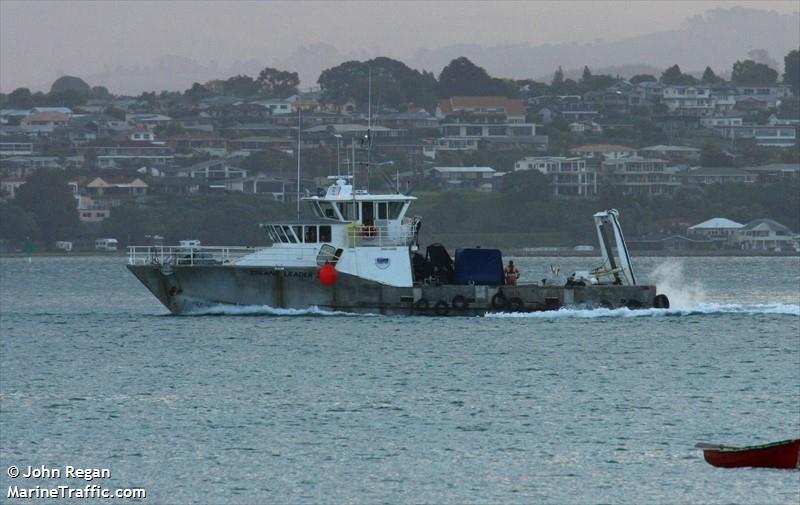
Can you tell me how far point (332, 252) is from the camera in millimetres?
68250

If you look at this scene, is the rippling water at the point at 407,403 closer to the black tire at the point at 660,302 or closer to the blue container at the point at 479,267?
the black tire at the point at 660,302

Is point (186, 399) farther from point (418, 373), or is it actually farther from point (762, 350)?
point (762, 350)

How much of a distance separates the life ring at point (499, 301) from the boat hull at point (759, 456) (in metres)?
28.3

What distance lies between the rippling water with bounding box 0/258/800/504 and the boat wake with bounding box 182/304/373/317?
174 mm

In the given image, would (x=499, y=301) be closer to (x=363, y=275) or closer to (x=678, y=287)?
(x=363, y=275)

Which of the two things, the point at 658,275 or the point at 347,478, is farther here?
the point at 658,275

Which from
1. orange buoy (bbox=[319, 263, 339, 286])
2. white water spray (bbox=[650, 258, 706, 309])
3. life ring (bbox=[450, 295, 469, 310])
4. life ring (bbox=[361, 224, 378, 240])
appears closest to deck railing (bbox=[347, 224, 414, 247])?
life ring (bbox=[361, 224, 378, 240])

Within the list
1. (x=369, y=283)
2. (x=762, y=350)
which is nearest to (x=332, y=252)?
(x=369, y=283)

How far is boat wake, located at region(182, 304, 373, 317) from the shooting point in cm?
6925

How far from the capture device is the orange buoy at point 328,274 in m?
67.8

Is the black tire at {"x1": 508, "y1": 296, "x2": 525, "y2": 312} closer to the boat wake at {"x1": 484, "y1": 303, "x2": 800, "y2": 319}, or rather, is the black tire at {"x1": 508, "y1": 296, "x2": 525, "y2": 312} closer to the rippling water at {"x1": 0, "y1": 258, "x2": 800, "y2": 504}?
the boat wake at {"x1": 484, "y1": 303, "x2": 800, "y2": 319}

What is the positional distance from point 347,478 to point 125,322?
1515 inches

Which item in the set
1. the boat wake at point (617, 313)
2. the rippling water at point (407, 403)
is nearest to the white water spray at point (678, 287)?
the rippling water at point (407, 403)
